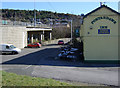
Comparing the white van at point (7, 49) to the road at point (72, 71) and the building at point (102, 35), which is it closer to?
the road at point (72, 71)

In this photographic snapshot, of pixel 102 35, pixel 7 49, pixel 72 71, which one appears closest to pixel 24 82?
pixel 72 71

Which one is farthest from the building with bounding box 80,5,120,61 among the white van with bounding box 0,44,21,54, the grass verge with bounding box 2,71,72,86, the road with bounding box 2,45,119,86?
the white van with bounding box 0,44,21,54

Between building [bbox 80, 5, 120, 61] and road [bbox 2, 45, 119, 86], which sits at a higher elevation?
building [bbox 80, 5, 120, 61]

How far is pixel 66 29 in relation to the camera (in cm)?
7494

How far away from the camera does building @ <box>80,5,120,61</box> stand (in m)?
17.5

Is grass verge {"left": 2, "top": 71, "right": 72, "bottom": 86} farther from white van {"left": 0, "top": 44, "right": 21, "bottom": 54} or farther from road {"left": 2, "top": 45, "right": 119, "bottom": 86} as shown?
white van {"left": 0, "top": 44, "right": 21, "bottom": 54}

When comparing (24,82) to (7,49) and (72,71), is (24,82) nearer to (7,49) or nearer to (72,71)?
(72,71)

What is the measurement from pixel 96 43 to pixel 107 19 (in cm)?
282

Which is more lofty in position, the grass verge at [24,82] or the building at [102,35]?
the building at [102,35]

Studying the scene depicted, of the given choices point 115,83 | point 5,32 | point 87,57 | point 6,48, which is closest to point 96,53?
point 87,57

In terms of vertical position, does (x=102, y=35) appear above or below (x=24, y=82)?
above

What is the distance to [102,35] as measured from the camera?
17.7 metres

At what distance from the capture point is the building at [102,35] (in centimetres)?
1750

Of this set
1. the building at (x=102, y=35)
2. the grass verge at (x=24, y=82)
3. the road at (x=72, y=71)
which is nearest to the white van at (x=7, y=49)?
the road at (x=72, y=71)
